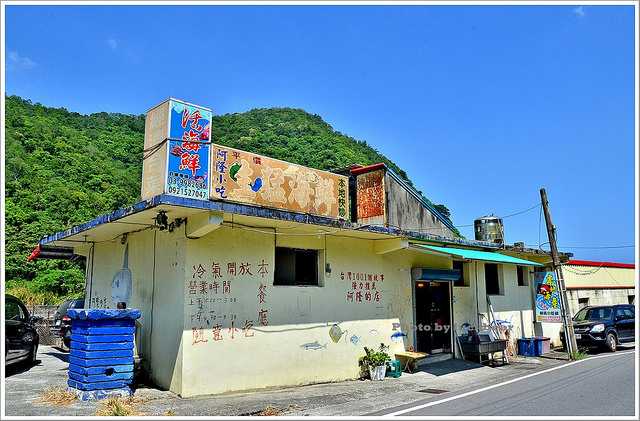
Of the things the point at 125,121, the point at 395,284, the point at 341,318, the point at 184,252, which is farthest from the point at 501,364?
the point at 125,121

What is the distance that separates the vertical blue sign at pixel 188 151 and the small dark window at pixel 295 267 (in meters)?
2.65

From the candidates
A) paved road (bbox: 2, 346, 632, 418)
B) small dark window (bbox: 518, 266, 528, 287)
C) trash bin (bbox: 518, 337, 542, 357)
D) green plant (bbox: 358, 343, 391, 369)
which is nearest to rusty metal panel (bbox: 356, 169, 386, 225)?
green plant (bbox: 358, 343, 391, 369)

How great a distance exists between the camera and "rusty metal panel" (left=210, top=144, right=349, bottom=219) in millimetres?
9039

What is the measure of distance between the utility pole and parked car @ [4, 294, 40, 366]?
1484 cm

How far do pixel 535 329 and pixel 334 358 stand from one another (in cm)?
1048

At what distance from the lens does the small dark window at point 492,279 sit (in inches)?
650

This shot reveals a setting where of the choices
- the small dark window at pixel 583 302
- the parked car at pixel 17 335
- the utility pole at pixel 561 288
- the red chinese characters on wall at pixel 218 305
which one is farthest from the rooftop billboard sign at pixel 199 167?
the small dark window at pixel 583 302

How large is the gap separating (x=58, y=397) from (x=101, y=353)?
98 cm

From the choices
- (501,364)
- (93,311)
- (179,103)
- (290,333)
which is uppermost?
(179,103)

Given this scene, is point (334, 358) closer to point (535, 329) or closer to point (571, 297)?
point (535, 329)

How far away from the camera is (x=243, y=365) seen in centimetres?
930

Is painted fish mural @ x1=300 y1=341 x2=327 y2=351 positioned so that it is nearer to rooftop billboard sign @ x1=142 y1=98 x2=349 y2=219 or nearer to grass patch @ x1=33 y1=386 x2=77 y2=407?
rooftop billboard sign @ x1=142 y1=98 x2=349 y2=219

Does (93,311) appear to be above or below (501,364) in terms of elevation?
above

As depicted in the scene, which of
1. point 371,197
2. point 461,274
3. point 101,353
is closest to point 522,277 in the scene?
point 461,274
